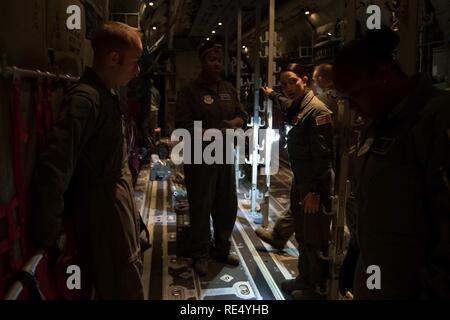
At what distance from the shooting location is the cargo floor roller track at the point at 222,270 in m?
3.19

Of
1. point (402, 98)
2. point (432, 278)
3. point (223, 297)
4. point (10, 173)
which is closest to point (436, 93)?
point (402, 98)

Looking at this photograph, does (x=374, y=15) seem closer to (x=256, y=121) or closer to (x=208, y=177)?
(x=208, y=177)

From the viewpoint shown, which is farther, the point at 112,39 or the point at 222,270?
the point at 222,270

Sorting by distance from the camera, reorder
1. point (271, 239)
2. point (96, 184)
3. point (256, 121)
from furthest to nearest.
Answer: point (256, 121), point (271, 239), point (96, 184)

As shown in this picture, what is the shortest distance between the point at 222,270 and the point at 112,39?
8.00 ft

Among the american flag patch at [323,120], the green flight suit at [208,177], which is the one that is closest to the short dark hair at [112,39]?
the american flag patch at [323,120]

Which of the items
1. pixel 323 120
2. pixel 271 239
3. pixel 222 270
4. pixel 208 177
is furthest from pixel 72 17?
pixel 271 239

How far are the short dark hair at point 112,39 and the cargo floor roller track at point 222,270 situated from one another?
201 centimetres

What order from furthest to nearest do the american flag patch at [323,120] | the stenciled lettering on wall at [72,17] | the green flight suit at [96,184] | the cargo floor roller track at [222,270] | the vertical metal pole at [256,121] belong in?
the vertical metal pole at [256,121] < the cargo floor roller track at [222,270] < the american flag patch at [323,120] < the stenciled lettering on wall at [72,17] < the green flight suit at [96,184]

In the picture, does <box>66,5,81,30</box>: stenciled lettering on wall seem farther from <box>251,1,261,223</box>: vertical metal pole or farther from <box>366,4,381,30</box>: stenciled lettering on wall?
<box>251,1,261,223</box>: vertical metal pole

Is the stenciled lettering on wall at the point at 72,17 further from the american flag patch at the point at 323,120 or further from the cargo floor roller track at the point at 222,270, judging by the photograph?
the cargo floor roller track at the point at 222,270

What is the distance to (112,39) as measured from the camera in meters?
1.90

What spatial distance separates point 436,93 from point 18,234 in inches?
62.3
